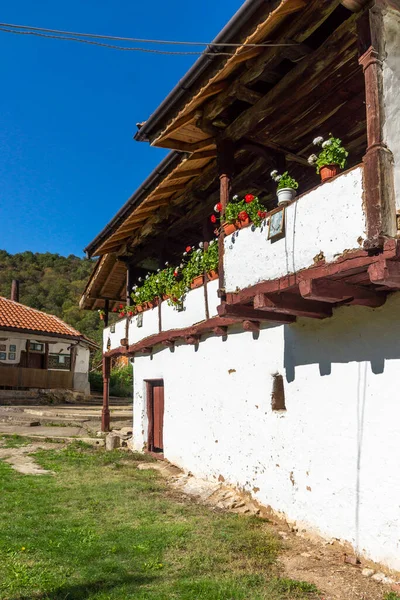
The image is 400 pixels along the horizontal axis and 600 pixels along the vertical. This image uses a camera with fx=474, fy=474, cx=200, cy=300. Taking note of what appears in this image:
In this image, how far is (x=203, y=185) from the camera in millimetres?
9125

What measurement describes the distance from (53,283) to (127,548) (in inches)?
2100

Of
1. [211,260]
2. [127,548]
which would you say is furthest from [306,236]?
[127,548]

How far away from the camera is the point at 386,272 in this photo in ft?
12.6

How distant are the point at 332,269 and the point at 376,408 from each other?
1607 mm

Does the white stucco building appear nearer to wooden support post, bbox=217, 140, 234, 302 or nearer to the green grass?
wooden support post, bbox=217, 140, 234, 302

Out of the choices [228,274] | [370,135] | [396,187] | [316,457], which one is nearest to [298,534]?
[316,457]

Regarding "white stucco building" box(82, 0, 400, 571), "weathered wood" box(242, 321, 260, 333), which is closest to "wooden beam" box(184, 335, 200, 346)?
"white stucco building" box(82, 0, 400, 571)

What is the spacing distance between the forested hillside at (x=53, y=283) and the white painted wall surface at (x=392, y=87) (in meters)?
40.9

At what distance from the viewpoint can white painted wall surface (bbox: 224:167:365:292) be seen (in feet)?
13.7

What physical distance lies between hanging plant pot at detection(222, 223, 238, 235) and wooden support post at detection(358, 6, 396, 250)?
7.23ft

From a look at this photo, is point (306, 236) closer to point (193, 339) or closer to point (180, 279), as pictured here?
point (193, 339)

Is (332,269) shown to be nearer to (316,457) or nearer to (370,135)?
(370,135)

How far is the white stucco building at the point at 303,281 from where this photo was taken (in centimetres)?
425

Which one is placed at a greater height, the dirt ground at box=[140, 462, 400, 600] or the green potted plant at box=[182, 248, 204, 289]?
the green potted plant at box=[182, 248, 204, 289]
